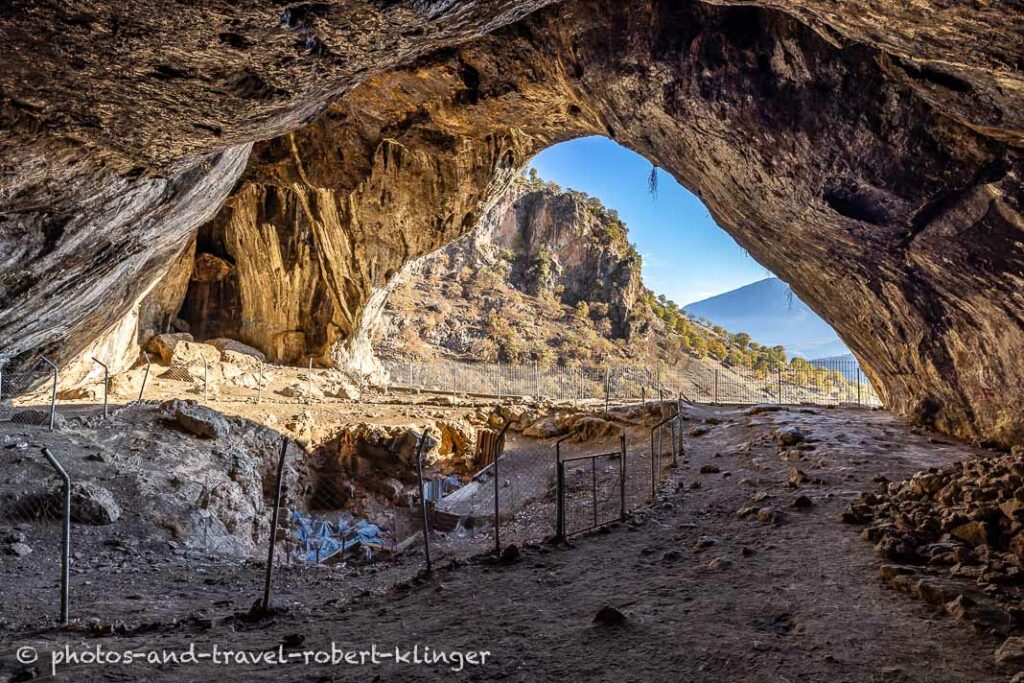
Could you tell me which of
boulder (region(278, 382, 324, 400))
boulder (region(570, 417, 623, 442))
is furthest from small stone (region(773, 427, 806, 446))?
boulder (region(278, 382, 324, 400))

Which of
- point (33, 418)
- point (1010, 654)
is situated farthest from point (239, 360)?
point (1010, 654)

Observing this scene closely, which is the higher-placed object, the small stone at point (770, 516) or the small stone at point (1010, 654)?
the small stone at point (770, 516)

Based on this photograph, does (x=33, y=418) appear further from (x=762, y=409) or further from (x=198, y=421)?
(x=762, y=409)

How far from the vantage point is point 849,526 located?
5398 mm

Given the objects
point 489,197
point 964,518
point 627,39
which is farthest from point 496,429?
point 964,518

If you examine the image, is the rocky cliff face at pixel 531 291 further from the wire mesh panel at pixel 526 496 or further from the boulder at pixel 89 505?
the boulder at pixel 89 505

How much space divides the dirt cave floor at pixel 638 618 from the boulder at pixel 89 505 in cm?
219

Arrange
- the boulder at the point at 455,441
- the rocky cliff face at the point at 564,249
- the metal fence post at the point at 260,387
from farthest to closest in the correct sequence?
the rocky cliff face at the point at 564,249 < the metal fence post at the point at 260,387 < the boulder at the point at 455,441

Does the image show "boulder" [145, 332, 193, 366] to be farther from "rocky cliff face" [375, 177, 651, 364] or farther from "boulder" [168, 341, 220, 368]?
"rocky cliff face" [375, 177, 651, 364]

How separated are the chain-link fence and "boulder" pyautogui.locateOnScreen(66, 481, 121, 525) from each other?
67.5 ft

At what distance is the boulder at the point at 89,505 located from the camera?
6.82 meters

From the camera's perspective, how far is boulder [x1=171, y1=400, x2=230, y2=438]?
11.6 metres

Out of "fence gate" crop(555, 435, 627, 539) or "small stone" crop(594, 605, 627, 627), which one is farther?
"fence gate" crop(555, 435, 627, 539)

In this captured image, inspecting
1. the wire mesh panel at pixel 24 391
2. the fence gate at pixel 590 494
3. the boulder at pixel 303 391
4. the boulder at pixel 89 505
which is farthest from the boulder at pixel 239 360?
the fence gate at pixel 590 494
